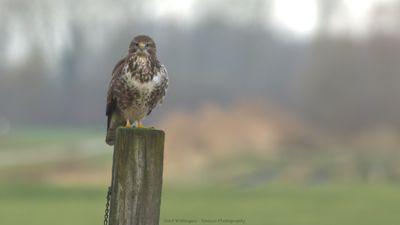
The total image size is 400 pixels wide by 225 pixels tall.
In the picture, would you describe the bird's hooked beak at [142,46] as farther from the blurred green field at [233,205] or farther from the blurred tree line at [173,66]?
the blurred tree line at [173,66]

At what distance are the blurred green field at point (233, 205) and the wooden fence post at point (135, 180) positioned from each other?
1282 cm

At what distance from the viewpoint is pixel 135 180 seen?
4316 millimetres

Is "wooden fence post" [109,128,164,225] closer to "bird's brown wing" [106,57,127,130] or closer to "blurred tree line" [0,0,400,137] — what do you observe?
"bird's brown wing" [106,57,127,130]

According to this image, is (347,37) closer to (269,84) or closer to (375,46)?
(375,46)

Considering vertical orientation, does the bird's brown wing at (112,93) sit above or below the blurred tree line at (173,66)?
below

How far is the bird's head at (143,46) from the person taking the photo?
6219 mm

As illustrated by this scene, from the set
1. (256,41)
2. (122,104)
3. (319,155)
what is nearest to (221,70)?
(256,41)

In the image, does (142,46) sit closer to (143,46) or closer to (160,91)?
(143,46)

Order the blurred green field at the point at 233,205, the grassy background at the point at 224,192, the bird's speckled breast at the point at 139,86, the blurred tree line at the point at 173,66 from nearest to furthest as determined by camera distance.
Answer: the bird's speckled breast at the point at 139,86 < the blurred green field at the point at 233,205 < the grassy background at the point at 224,192 < the blurred tree line at the point at 173,66

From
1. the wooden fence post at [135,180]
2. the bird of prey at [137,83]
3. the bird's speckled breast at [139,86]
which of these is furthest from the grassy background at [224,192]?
the wooden fence post at [135,180]

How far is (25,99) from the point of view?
7819 centimetres

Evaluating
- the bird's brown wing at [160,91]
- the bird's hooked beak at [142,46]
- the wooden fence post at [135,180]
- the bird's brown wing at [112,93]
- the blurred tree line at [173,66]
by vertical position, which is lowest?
the wooden fence post at [135,180]

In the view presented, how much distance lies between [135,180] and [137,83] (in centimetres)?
214

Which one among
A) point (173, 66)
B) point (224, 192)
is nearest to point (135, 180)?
point (224, 192)
